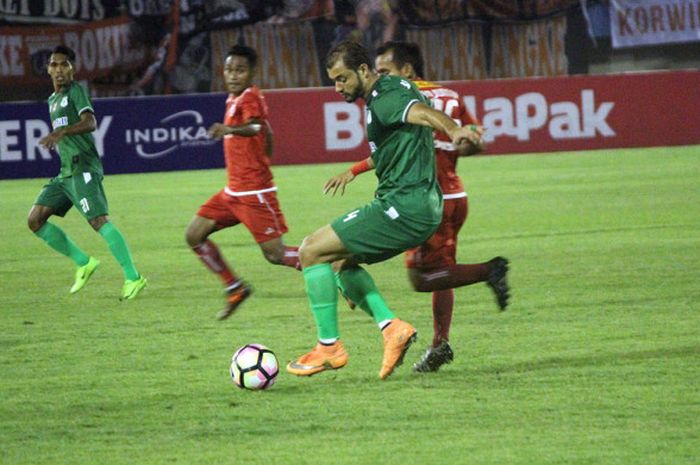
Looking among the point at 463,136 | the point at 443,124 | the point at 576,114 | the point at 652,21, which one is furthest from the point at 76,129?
the point at 652,21

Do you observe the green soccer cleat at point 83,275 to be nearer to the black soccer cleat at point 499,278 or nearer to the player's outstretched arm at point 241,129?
the player's outstretched arm at point 241,129

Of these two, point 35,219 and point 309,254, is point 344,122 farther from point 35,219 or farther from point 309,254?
point 309,254

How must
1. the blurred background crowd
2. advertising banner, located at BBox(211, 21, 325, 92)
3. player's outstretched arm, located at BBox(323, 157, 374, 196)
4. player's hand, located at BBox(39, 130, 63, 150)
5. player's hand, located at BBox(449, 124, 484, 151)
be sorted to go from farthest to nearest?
advertising banner, located at BBox(211, 21, 325, 92), the blurred background crowd, player's hand, located at BBox(39, 130, 63, 150), player's outstretched arm, located at BBox(323, 157, 374, 196), player's hand, located at BBox(449, 124, 484, 151)

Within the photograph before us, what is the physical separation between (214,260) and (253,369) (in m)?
2.96

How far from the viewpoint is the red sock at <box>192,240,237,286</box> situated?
31.9ft

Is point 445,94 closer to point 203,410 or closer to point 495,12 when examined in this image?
point 203,410

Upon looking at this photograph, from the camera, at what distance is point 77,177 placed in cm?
1080

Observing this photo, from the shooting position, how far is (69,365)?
25.6ft

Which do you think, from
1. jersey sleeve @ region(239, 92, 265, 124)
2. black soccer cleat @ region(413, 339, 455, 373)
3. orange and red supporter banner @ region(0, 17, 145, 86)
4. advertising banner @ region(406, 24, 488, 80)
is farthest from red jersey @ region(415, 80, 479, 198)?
advertising banner @ region(406, 24, 488, 80)

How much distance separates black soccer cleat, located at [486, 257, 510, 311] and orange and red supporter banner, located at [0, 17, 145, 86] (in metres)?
19.7

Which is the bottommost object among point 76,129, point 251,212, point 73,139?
point 251,212

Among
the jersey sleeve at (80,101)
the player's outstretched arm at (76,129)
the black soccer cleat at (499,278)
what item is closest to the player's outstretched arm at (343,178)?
the black soccer cleat at (499,278)

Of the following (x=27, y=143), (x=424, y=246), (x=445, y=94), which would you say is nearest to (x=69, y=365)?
(x=424, y=246)

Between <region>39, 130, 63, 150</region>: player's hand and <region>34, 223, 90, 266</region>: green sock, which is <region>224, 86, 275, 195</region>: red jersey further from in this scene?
<region>34, 223, 90, 266</region>: green sock
